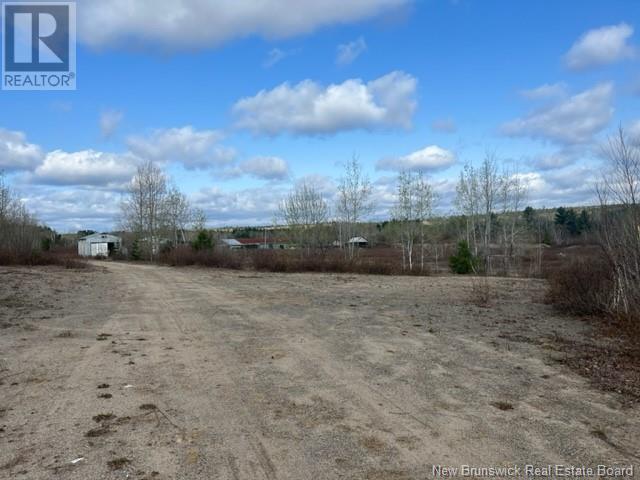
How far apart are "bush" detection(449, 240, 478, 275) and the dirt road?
794 inches

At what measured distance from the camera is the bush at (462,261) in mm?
29984

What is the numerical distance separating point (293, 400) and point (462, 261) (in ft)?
88.4

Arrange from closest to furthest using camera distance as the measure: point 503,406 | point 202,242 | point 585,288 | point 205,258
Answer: point 503,406, point 585,288, point 205,258, point 202,242

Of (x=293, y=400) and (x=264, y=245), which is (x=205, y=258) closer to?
(x=293, y=400)

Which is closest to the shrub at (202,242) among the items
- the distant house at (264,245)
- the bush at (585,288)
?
the distant house at (264,245)

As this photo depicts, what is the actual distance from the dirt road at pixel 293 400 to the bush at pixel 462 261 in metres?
20.2

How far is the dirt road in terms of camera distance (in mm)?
3645

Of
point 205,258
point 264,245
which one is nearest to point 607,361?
point 205,258

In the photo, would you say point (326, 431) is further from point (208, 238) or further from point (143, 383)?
point (208, 238)

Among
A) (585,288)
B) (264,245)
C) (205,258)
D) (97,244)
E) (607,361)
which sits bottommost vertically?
(607,361)

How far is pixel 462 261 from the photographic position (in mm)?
30312

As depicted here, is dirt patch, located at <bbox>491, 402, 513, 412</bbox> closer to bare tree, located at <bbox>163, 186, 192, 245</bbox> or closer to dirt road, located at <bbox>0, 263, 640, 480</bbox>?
dirt road, located at <bbox>0, 263, 640, 480</bbox>

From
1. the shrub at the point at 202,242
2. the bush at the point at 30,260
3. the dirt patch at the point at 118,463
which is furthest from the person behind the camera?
the shrub at the point at 202,242

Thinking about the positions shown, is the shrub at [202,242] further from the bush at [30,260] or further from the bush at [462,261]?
the bush at [462,261]
